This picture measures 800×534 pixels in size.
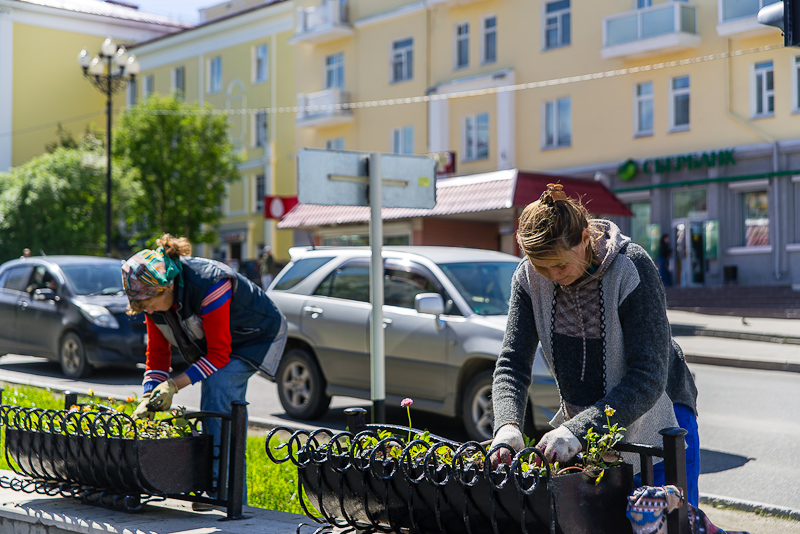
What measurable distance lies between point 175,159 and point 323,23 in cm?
759

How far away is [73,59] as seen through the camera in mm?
50125

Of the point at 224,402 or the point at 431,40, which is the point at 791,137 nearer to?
the point at 431,40

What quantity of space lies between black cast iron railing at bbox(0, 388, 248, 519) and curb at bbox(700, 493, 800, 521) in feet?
10.5

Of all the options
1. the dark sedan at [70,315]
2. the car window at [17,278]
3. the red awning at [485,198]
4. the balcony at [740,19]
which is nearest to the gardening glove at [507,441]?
the dark sedan at [70,315]

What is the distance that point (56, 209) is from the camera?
30422 mm

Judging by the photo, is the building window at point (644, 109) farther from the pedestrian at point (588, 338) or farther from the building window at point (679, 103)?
the pedestrian at point (588, 338)

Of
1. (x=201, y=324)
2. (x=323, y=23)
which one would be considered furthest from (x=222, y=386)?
(x=323, y=23)

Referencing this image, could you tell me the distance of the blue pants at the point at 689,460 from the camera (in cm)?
289

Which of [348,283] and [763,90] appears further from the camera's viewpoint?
[763,90]

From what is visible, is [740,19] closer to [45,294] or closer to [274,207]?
[274,207]

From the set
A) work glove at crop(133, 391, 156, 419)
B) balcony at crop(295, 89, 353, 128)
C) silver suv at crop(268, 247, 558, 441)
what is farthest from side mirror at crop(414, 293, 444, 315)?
balcony at crop(295, 89, 353, 128)

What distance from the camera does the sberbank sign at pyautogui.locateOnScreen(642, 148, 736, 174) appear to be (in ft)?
82.1

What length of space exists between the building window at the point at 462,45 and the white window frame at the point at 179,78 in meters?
17.3

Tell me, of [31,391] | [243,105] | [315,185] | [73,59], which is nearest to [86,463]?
[315,185]
